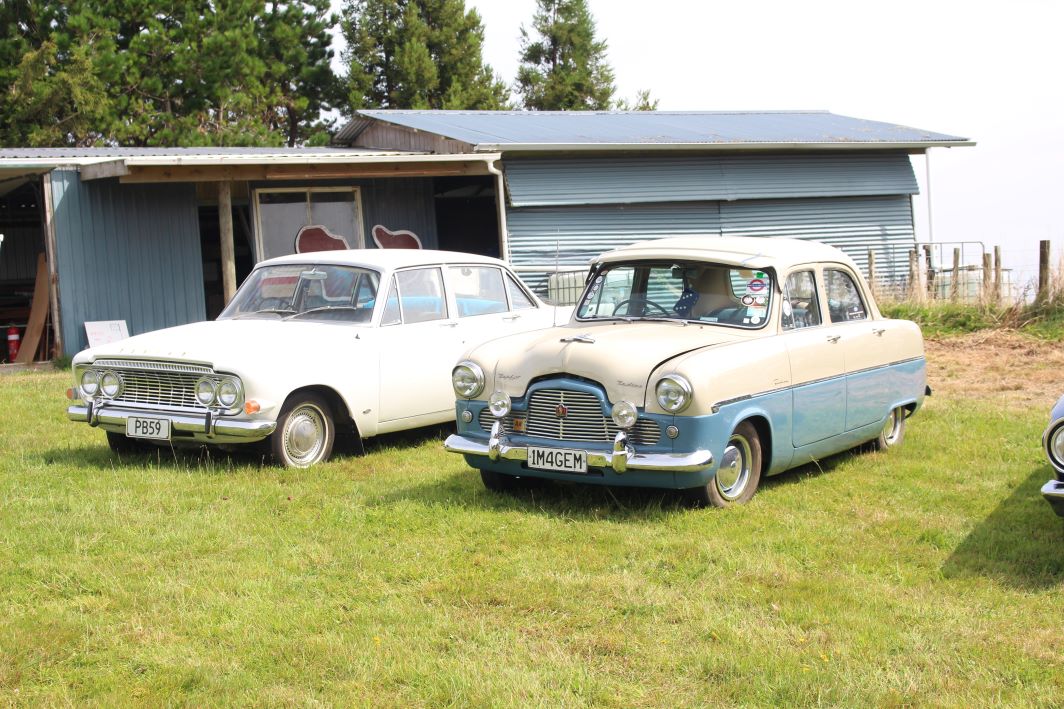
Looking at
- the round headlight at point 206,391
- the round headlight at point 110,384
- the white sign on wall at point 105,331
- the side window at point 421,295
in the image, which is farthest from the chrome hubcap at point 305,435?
the white sign on wall at point 105,331

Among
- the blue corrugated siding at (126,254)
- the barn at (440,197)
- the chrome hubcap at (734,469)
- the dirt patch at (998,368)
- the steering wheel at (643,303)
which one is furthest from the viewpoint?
the barn at (440,197)

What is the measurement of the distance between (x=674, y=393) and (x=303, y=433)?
3.01 meters

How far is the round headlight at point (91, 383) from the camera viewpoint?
831 cm

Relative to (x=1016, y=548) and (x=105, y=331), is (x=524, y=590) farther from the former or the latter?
(x=105, y=331)

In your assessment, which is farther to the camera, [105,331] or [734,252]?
[105,331]

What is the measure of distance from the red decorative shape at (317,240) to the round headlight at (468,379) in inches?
418

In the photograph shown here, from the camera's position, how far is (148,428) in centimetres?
792

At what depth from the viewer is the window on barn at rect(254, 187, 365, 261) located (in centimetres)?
1728

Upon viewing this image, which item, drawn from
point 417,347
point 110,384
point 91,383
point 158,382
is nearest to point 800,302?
point 417,347

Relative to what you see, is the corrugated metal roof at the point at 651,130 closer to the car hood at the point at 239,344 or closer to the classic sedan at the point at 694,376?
the car hood at the point at 239,344

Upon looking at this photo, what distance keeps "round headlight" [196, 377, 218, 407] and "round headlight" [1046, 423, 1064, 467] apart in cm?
509

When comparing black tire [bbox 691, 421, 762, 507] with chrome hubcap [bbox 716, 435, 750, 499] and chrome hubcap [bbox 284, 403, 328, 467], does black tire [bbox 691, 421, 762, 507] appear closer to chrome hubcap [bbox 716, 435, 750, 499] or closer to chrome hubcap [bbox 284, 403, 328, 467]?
chrome hubcap [bbox 716, 435, 750, 499]

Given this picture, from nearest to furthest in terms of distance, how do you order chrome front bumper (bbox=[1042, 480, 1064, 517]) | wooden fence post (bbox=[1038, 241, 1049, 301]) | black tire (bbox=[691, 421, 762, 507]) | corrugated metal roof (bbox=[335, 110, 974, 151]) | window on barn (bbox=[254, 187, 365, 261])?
chrome front bumper (bbox=[1042, 480, 1064, 517]), black tire (bbox=[691, 421, 762, 507]), wooden fence post (bbox=[1038, 241, 1049, 301]), window on barn (bbox=[254, 187, 365, 261]), corrugated metal roof (bbox=[335, 110, 974, 151])

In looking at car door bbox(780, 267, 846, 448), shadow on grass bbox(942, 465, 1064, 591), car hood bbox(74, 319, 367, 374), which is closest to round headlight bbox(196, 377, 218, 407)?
car hood bbox(74, 319, 367, 374)
